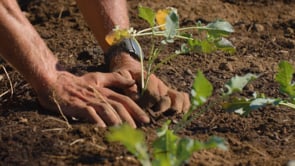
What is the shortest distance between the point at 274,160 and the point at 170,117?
1.45 ft

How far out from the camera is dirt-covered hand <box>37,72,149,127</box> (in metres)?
2.56

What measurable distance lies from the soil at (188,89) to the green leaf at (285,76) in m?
0.20

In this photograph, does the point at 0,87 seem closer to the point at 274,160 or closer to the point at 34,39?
the point at 34,39

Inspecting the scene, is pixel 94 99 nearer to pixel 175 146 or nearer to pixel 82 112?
pixel 82 112

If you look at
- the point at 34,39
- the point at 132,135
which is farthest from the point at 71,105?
the point at 132,135

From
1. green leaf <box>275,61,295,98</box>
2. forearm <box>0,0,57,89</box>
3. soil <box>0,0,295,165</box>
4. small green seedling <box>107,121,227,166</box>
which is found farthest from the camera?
forearm <box>0,0,57,89</box>

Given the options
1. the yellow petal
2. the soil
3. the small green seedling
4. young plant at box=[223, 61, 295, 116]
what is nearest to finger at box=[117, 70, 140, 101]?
the soil

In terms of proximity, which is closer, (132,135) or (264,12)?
(132,135)

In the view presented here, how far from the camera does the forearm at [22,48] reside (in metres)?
2.69

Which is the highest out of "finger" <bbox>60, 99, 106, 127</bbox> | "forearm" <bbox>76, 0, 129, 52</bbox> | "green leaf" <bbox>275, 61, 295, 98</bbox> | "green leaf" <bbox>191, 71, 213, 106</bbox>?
"forearm" <bbox>76, 0, 129, 52</bbox>

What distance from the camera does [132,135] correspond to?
6.07ft

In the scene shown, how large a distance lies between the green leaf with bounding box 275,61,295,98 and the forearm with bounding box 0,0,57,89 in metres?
0.79

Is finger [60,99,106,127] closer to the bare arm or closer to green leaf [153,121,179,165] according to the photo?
the bare arm

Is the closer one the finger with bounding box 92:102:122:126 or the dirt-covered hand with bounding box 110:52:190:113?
the finger with bounding box 92:102:122:126
